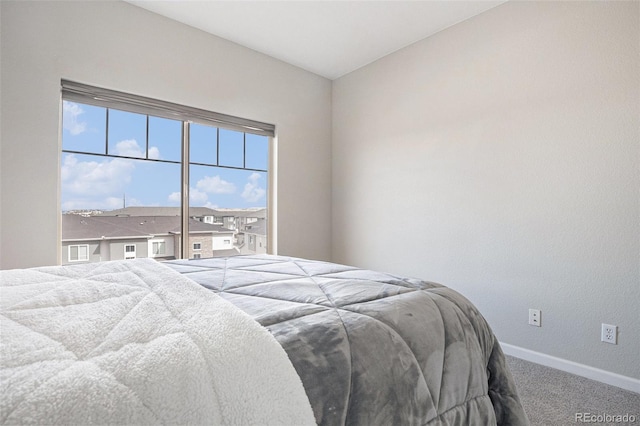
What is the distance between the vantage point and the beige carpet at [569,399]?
65.2 inches

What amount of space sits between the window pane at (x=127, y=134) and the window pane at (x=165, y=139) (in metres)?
0.06

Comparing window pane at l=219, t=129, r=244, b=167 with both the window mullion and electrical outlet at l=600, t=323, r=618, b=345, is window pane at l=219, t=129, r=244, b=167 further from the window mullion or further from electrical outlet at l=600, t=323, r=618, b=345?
electrical outlet at l=600, t=323, r=618, b=345

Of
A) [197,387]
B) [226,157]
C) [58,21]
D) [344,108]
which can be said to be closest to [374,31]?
[344,108]

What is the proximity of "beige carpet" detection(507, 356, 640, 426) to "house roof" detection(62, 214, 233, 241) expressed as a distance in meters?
2.72

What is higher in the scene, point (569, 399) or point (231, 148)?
point (231, 148)

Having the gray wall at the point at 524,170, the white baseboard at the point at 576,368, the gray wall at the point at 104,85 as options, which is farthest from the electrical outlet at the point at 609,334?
the gray wall at the point at 104,85

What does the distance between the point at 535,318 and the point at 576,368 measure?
35cm

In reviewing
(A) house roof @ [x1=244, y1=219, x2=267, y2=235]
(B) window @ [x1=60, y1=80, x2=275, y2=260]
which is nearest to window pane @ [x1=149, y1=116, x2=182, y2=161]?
(B) window @ [x1=60, y1=80, x2=275, y2=260]

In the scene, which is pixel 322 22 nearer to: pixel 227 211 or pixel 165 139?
pixel 165 139

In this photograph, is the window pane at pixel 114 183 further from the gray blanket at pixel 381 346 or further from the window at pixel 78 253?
the gray blanket at pixel 381 346

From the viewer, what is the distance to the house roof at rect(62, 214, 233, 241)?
8.14 feet

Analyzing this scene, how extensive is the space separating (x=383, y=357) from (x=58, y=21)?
295cm

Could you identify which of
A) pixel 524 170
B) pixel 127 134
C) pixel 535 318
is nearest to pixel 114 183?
pixel 127 134

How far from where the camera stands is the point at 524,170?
2.38 meters
